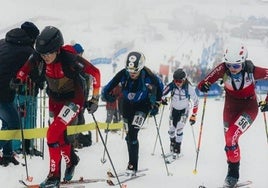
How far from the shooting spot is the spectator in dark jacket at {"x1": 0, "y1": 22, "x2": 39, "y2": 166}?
6.98 m

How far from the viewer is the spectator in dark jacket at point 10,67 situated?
6.98m

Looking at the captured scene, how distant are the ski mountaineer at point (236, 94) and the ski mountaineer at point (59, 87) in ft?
7.37

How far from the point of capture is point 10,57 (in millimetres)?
6973

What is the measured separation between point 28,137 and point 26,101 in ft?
2.36

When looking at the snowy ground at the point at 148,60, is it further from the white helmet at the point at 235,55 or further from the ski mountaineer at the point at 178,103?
the white helmet at the point at 235,55

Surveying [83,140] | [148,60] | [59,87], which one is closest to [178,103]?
[83,140]

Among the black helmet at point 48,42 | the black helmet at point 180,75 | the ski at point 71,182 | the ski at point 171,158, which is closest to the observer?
the black helmet at point 48,42

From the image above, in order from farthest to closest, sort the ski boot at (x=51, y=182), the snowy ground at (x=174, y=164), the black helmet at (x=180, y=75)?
1. the black helmet at (x=180, y=75)
2. the snowy ground at (x=174, y=164)
3. the ski boot at (x=51, y=182)

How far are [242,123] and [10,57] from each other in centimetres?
420

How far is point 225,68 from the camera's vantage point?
691 cm

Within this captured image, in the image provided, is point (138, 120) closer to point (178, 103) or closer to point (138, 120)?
point (138, 120)

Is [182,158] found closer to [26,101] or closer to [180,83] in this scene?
[180,83]

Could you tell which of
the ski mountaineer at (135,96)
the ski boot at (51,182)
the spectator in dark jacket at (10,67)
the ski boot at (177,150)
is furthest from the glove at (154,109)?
the ski boot at (177,150)

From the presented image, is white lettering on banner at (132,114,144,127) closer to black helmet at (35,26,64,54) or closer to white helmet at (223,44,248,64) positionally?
white helmet at (223,44,248,64)
